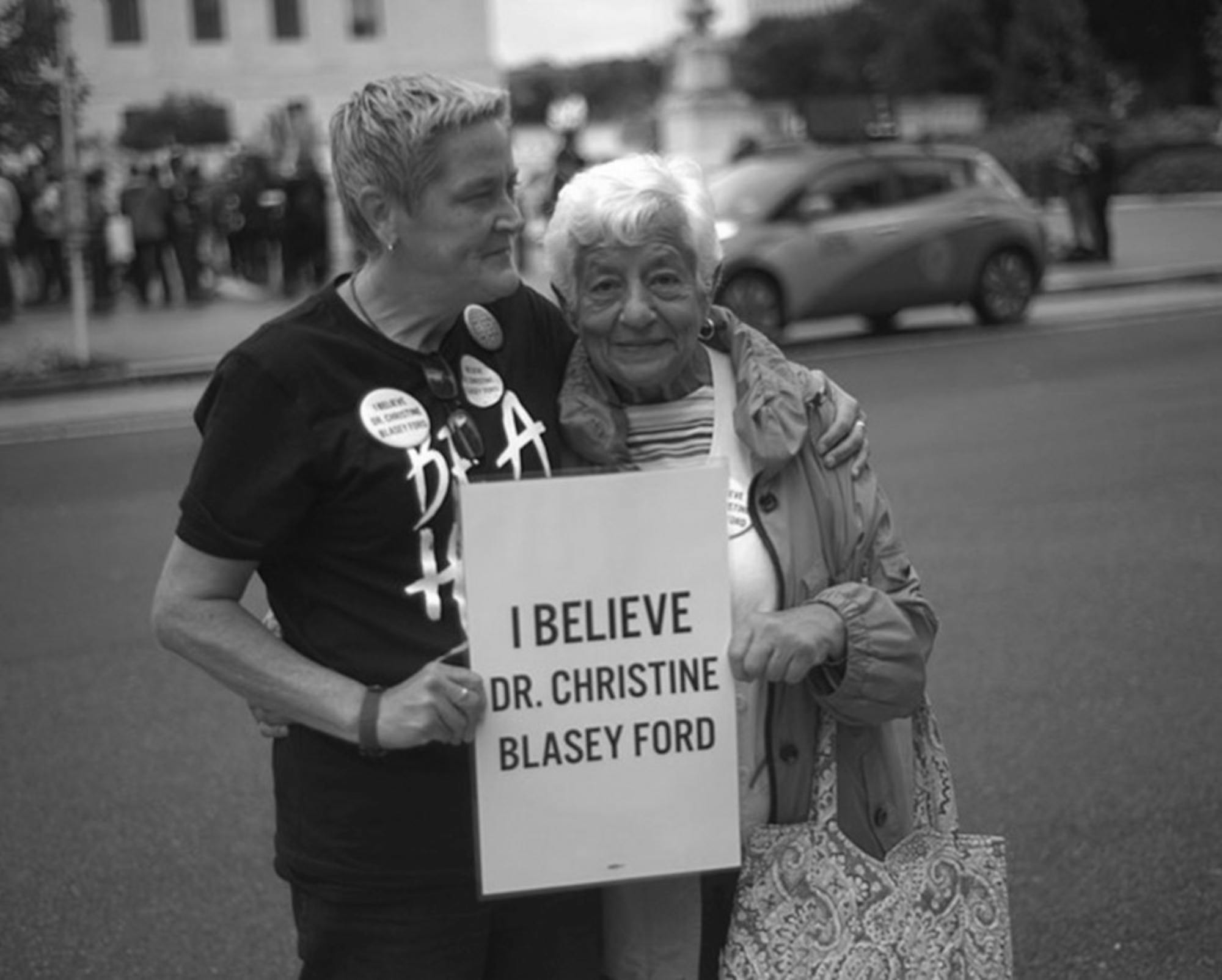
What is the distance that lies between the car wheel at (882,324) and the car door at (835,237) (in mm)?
889

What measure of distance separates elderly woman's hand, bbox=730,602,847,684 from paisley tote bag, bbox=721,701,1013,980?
0.24 metres

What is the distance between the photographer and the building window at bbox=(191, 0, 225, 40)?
64.3 metres

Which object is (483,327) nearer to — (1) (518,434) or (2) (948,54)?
(1) (518,434)

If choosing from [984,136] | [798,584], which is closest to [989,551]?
[798,584]

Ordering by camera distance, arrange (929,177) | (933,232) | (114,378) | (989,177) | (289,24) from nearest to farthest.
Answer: (114,378) < (933,232) < (929,177) < (989,177) < (289,24)

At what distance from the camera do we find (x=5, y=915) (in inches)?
187

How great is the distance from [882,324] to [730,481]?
1591 cm

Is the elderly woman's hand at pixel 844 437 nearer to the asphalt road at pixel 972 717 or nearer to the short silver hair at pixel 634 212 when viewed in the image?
the short silver hair at pixel 634 212

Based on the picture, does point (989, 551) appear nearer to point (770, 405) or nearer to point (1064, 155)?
point (770, 405)

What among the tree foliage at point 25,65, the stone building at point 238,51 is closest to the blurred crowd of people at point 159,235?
the tree foliage at point 25,65

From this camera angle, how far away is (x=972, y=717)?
5.98 m

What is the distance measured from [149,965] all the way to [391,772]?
2.30 meters

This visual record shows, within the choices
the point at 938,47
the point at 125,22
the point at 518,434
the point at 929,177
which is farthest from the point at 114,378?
the point at 125,22

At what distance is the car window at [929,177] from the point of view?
687 inches
